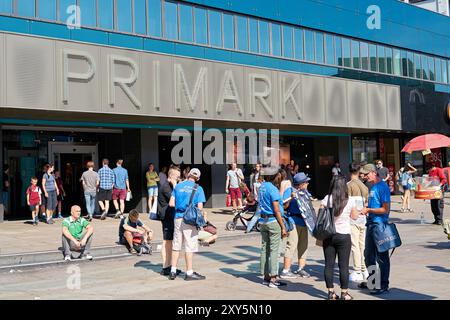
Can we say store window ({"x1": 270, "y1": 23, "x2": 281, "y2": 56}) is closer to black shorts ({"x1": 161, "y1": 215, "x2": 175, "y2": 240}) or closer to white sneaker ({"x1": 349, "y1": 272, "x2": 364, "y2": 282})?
black shorts ({"x1": 161, "y1": 215, "x2": 175, "y2": 240})

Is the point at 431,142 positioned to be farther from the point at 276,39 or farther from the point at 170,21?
the point at 170,21

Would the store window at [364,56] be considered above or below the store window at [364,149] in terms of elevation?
above

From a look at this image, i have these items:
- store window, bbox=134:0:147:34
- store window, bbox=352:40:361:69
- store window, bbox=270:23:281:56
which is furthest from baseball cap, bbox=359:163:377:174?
store window, bbox=352:40:361:69

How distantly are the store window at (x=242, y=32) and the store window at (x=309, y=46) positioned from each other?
3313 millimetres

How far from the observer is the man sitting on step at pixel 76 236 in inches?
408

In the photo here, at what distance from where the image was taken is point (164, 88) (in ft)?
56.0

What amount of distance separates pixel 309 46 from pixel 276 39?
1.96 metres

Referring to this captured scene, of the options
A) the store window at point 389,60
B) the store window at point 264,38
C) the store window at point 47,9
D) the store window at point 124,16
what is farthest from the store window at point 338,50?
the store window at point 47,9

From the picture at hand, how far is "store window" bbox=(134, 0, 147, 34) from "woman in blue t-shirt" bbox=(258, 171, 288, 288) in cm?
1121

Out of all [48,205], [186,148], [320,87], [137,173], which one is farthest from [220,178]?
[48,205]

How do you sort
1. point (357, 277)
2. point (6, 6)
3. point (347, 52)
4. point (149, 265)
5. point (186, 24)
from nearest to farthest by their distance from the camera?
point (357, 277) → point (149, 265) → point (6, 6) → point (186, 24) → point (347, 52)

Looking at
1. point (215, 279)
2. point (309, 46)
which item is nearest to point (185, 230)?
point (215, 279)

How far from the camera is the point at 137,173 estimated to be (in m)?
19.1

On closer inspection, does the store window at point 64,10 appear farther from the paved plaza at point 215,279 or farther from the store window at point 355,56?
the store window at point 355,56
